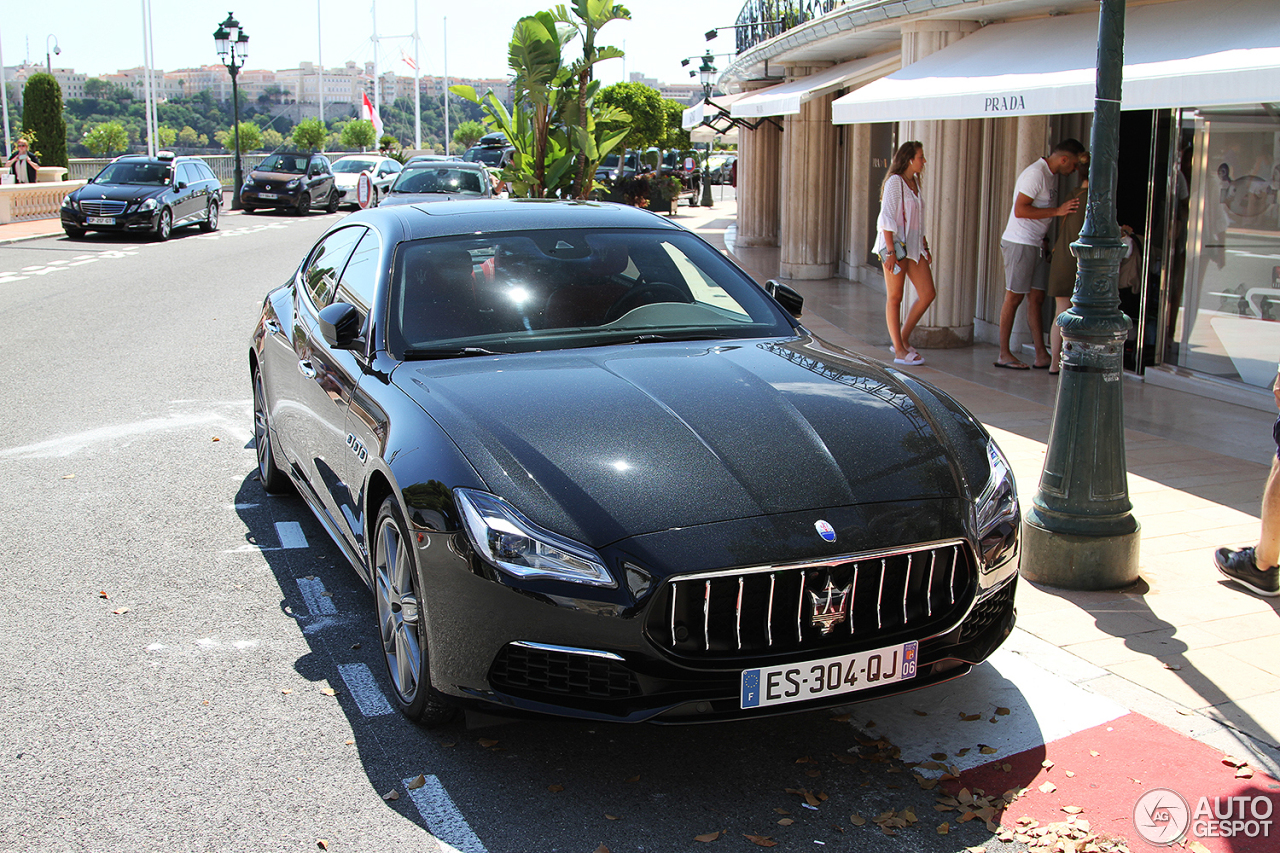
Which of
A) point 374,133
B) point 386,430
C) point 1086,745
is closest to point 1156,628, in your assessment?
point 1086,745

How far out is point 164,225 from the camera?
25.4m

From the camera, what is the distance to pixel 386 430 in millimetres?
3961

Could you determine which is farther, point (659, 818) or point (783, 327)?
point (783, 327)

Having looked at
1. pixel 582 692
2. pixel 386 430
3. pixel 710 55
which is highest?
pixel 710 55

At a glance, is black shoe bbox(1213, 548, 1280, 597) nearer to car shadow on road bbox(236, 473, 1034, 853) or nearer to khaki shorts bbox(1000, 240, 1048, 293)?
car shadow on road bbox(236, 473, 1034, 853)

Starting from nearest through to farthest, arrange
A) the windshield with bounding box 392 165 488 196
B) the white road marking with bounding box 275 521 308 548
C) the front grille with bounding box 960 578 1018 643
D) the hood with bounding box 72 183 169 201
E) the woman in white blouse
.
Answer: the front grille with bounding box 960 578 1018 643
the white road marking with bounding box 275 521 308 548
the woman in white blouse
the windshield with bounding box 392 165 488 196
the hood with bounding box 72 183 169 201

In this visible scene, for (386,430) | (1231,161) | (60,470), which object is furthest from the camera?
(1231,161)

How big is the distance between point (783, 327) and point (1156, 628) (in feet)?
6.10

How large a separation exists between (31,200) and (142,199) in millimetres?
5914

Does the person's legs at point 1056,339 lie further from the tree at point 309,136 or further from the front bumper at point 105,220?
the tree at point 309,136

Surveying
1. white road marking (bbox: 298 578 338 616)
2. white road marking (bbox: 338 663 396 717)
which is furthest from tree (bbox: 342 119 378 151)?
white road marking (bbox: 338 663 396 717)

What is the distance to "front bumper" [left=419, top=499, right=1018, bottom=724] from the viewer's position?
320 centimetres

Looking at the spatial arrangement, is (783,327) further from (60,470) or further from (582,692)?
(60,470)

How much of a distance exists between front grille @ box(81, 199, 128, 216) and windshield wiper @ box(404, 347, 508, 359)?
889 inches
